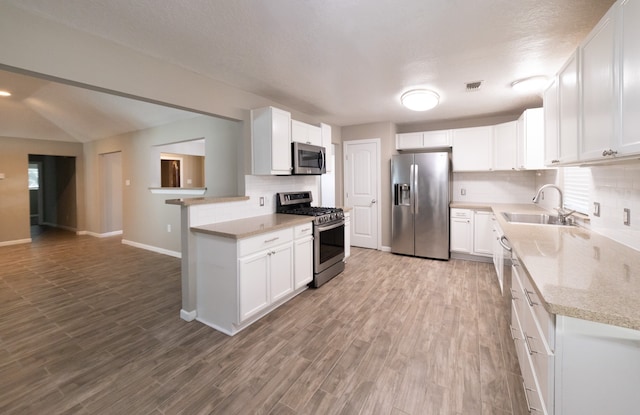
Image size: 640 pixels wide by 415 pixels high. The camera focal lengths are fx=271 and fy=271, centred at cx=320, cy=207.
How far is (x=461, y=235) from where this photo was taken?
443 cm

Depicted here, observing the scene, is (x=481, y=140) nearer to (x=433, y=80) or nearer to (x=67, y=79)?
(x=433, y=80)

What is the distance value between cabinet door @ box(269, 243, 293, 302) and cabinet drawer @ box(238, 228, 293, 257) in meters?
0.08

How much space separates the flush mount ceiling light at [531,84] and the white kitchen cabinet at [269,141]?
8.65ft

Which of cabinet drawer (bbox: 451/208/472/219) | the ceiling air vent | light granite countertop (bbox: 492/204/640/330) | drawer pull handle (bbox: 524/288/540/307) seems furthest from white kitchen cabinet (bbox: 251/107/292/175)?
cabinet drawer (bbox: 451/208/472/219)

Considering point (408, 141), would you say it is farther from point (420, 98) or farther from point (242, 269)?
point (242, 269)

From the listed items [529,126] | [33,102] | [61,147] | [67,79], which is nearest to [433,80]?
[529,126]

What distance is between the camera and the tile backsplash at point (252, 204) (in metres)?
2.77

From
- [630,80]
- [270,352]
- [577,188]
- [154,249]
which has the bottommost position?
[270,352]

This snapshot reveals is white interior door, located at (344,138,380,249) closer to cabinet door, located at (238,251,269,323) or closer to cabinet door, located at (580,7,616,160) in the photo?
cabinet door, located at (238,251,269,323)

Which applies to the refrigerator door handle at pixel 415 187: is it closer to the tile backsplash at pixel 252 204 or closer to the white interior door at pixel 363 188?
the white interior door at pixel 363 188

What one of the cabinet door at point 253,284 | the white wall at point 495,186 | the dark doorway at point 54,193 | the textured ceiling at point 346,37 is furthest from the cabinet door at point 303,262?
the dark doorway at point 54,193

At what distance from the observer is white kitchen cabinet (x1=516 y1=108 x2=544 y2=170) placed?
11.6 ft

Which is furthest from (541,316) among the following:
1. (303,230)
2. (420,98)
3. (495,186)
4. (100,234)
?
(100,234)

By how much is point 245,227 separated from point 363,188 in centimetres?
309
